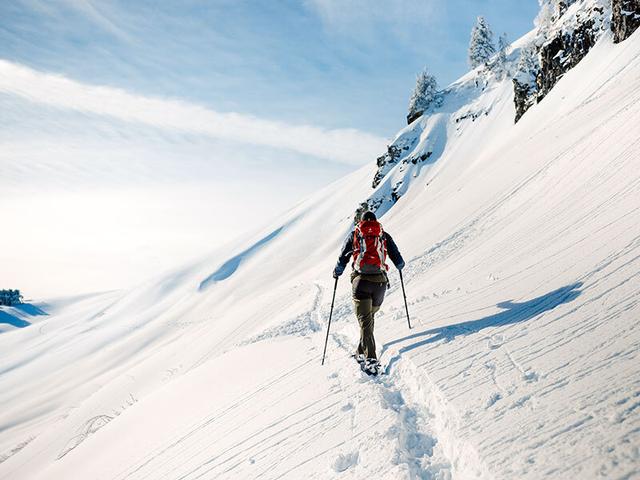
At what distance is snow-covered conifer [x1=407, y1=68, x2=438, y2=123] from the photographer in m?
62.3

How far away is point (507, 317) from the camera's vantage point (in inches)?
187

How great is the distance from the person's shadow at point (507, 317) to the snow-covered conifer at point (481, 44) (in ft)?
245

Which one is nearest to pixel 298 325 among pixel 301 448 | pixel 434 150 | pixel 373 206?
pixel 301 448

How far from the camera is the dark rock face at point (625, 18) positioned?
24656mm

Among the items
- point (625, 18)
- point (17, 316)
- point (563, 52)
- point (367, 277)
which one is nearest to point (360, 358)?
point (367, 277)

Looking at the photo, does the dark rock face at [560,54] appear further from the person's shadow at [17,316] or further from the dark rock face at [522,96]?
the person's shadow at [17,316]

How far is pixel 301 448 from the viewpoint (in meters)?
3.52

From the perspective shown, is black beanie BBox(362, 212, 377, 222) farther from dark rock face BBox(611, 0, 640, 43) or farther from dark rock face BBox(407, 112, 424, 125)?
dark rock face BBox(407, 112, 424, 125)

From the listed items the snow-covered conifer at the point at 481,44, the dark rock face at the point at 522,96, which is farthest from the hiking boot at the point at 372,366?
the snow-covered conifer at the point at 481,44

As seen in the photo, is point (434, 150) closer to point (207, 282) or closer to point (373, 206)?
point (373, 206)

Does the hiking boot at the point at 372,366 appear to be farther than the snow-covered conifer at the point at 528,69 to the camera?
No

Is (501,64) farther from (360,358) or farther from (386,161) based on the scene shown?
(360,358)

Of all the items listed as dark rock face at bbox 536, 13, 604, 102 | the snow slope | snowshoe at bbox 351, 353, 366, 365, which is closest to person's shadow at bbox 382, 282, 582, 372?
the snow slope

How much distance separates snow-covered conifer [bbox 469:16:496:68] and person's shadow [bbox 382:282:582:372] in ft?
245
